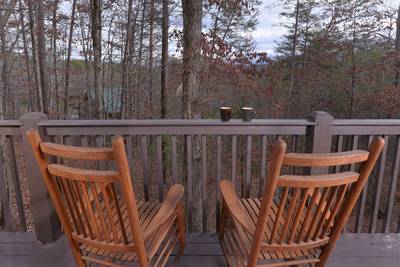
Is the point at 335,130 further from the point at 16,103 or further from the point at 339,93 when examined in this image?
the point at 16,103

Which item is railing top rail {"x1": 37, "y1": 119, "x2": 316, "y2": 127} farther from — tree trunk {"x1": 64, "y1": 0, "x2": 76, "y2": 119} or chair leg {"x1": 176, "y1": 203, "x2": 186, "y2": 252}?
tree trunk {"x1": 64, "y1": 0, "x2": 76, "y2": 119}

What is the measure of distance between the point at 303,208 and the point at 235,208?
16.1 inches

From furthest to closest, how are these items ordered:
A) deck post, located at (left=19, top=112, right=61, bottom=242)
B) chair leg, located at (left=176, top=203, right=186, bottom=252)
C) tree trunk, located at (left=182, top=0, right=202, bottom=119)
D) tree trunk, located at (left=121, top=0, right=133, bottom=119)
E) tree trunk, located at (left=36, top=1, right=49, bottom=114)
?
tree trunk, located at (left=121, top=0, right=133, bottom=119)
tree trunk, located at (left=36, top=1, right=49, bottom=114)
tree trunk, located at (left=182, top=0, right=202, bottom=119)
deck post, located at (left=19, top=112, right=61, bottom=242)
chair leg, located at (left=176, top=203, right=186, bottom=252)

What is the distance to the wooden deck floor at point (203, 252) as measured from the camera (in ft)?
6.66

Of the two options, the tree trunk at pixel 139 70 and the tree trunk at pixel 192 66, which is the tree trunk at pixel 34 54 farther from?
the tree trunk at pixel 192 66

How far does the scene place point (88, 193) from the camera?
51.8 inches

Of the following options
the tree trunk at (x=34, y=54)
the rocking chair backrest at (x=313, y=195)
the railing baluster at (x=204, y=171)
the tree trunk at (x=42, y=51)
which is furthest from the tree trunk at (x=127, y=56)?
the rocking chair backrest at (x=313, y=195)

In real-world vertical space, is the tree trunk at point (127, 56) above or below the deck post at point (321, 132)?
above

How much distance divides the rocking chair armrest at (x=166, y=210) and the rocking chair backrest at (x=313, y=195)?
49 cm

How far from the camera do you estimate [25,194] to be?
8.30 meters

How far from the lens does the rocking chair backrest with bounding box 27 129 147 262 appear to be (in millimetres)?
1171

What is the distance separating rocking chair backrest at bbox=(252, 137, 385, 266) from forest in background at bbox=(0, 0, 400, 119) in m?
4.85

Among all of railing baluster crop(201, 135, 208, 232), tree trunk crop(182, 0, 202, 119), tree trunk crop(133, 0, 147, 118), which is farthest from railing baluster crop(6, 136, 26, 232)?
tree trunk crop(133, 0, 147, 118)

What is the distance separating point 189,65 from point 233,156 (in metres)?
2.45
